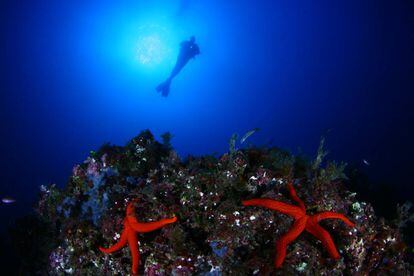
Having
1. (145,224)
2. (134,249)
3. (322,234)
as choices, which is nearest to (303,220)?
(322,234)

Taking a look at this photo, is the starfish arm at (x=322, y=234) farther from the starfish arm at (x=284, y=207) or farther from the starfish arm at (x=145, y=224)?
the starfish arm at (x=145, y=224)

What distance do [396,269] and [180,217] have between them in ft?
14.0

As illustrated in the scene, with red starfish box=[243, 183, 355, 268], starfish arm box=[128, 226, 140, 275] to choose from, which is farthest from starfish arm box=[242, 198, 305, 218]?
starfish arm box=[128, 226, 140, 275]

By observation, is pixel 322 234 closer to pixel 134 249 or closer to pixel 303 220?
pixel 303 220

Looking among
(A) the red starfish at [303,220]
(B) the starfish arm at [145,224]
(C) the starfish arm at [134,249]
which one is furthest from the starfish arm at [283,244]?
(C) the starfish arm at [134,249]

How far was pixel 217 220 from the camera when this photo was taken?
4.89 metres

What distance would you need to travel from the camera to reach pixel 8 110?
85.6 metres

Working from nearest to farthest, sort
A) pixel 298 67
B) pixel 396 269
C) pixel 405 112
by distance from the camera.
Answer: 1. pixel 396 269
2. pixel 405 112
3. pixel 298 67

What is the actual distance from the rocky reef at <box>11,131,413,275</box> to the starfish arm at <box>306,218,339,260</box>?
9.0 inches

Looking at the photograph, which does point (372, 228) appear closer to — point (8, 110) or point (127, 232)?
point (127, 232)

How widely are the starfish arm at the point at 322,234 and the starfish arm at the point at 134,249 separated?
2.71m

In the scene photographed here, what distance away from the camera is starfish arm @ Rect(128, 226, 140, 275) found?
15.0ft

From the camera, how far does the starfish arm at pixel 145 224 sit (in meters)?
4.40

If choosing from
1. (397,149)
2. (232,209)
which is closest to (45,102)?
(397,149)
